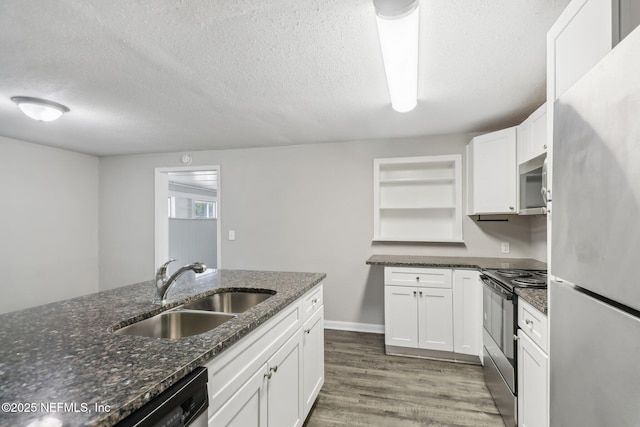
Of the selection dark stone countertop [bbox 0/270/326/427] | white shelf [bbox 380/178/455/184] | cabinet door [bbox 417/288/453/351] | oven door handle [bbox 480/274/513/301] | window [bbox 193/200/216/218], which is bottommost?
cabinet door [bbox 417/288/453/351]

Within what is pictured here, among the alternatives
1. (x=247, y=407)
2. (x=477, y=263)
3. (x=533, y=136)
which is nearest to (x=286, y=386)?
(x=247, y=407)

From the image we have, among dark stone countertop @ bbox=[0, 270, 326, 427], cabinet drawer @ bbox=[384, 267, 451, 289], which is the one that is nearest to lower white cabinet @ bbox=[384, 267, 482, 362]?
cabinet drawer @ bbox=[384, 267, 451, 289]

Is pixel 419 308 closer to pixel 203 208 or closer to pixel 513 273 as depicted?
pixel 513 273

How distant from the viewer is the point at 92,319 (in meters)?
1.21

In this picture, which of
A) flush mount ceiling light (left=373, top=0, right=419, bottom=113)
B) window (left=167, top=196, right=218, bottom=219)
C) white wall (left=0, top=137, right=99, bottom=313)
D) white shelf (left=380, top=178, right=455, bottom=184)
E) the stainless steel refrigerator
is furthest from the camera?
window (left=167, top=196, right=218, bottom=219)

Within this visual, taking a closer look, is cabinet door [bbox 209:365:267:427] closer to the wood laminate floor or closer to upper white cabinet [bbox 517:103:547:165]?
the wood laminate floor

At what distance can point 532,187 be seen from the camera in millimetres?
2527

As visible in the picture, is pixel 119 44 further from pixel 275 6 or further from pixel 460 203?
pixel 460 203

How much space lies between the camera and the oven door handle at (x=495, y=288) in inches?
75.5

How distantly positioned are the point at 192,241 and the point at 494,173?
15.0 feet

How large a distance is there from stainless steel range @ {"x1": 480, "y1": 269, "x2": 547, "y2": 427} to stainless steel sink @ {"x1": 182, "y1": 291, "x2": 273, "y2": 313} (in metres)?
1.53

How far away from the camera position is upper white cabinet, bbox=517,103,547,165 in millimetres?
2222

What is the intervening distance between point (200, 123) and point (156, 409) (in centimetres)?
292

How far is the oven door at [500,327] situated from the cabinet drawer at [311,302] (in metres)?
1.26
